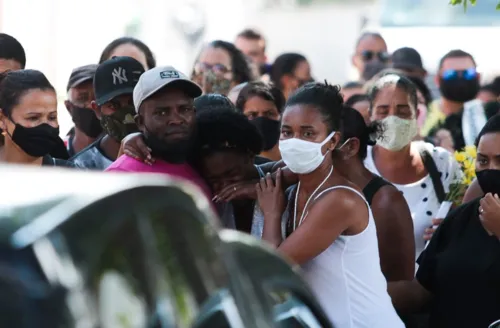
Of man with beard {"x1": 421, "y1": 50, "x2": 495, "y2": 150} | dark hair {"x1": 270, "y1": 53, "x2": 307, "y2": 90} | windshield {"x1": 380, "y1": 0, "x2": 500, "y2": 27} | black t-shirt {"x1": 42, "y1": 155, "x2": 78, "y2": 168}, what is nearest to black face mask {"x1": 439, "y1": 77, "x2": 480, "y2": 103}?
man with beard {"x1": 421, "y1": 50, "x2": 495, "y2": 150}

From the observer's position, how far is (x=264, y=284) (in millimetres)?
3656

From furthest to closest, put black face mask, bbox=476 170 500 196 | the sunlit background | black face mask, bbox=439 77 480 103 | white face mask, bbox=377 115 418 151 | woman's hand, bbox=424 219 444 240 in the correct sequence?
1. the sunlit background
2. black face mask, bbox=439 77 480 103
3. white face mask, bbox=377 115 418 151
4. woman's hand, bbox=424 219 444 240
5. black face mask, bbox=476 170 500 196

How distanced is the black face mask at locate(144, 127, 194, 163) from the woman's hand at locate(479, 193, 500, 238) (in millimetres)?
1311

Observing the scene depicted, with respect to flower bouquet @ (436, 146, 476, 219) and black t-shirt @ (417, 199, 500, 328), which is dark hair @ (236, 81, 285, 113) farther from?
black t-shirt @ (417, 199, 500, 328)

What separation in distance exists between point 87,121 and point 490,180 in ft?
8.56

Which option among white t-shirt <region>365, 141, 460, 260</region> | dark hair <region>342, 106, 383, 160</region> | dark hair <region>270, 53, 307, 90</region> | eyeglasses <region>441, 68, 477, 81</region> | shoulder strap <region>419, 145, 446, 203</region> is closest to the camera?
dark hair <region>342, 106, 383, 160</region>

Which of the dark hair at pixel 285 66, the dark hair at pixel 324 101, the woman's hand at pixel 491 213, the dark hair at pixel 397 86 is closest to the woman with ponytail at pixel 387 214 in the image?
the dark hair at pixel 324 101

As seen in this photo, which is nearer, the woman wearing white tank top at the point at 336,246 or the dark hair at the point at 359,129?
the woman wearing white tank top at the point at 336,246

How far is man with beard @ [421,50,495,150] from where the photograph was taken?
985cm

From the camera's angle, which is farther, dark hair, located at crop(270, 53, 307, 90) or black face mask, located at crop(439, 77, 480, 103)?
dark hair, located at crop(270, 53, 307, 90)

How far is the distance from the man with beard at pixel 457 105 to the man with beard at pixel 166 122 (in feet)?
13.8

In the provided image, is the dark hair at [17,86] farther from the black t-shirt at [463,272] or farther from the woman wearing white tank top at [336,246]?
the black t-shirt at [463,272]

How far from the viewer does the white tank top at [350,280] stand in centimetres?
521

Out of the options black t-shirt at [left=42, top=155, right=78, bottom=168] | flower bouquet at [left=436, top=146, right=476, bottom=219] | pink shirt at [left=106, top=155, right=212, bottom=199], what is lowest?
flower bouquet at [left=436, top=146, right=476, bottom=219]
